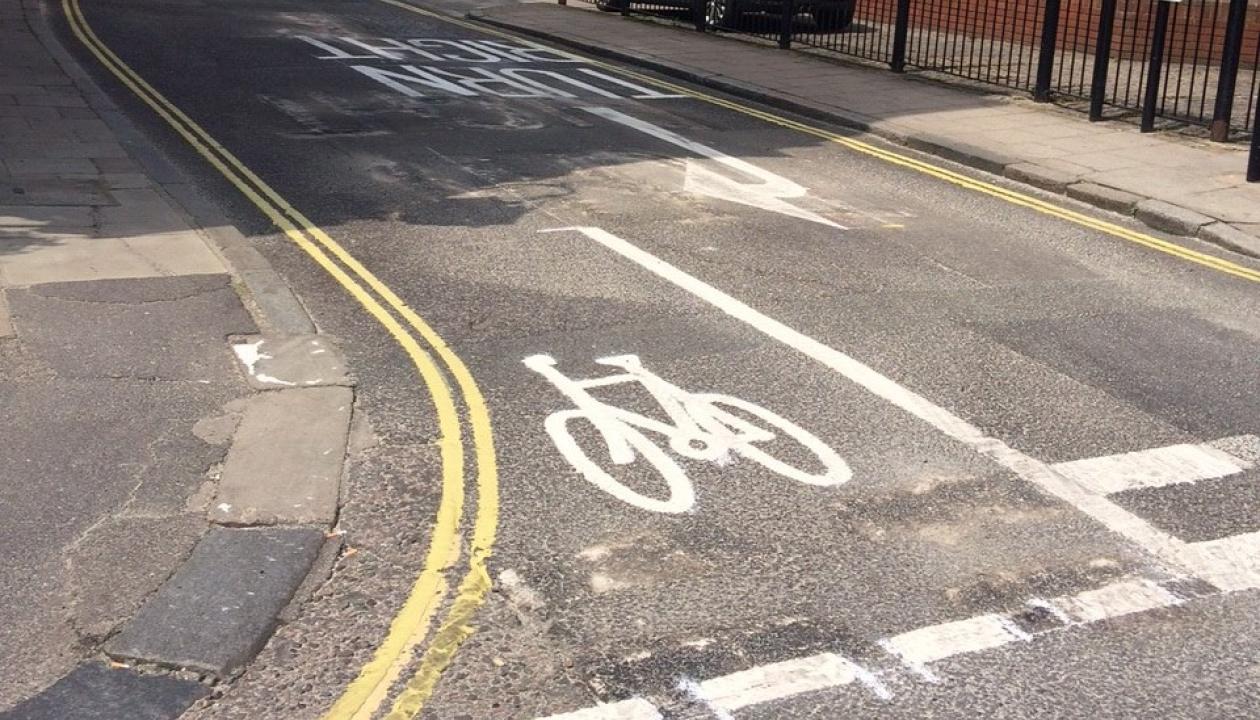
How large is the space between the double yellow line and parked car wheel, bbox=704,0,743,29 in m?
13.3

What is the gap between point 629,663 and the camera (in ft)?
15.2

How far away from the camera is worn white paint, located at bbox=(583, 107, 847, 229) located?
1152 centimetres

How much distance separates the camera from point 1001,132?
1477cm

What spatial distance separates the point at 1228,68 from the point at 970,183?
292 centimetres

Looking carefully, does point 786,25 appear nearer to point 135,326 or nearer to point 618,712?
point 135,326

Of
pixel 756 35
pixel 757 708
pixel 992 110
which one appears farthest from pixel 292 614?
pixel 756 35

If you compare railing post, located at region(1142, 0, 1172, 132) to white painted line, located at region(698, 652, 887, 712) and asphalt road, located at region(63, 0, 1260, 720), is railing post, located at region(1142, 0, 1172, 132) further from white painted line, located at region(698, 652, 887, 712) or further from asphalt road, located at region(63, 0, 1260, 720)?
white painted line, located at region(698, 652, 887, 712)

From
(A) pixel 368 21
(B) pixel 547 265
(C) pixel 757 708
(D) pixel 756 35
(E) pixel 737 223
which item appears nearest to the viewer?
(C) pixel 757 708

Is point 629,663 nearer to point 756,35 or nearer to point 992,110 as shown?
point 992,110

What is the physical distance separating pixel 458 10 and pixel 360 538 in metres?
23.7

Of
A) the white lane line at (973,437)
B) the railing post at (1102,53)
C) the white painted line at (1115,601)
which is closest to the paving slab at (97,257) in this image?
the white lane line at (973,437)

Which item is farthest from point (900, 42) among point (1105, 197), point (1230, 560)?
point (1230, 560)

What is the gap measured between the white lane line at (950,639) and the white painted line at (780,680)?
20cm

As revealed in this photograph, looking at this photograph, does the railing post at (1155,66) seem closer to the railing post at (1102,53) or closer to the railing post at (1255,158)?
the railing post at (1102,53)
